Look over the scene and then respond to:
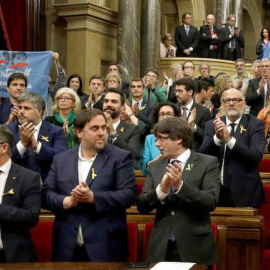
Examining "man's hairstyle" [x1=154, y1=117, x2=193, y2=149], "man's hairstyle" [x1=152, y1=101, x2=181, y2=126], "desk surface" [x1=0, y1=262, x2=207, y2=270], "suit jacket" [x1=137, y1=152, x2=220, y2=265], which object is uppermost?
"man's hairstyle" [x1=152, y1=101, x2=181, y2=126]

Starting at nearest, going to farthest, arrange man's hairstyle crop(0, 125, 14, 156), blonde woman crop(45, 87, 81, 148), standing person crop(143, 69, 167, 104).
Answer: man's hairstyle crop(0, 125, 14, 156) → blonde woman crop(45, 87, 81, 148) → standing person crop(143, 69, 167, 104)

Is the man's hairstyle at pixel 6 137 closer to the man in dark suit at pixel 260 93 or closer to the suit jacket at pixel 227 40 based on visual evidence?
the man in dark suit at pixel 260 93

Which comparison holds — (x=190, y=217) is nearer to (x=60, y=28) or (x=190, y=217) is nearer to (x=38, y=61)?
(x=38, y=61)

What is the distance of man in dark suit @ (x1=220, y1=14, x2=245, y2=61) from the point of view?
13.6 metres

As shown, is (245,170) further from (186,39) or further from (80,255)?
(186,39)

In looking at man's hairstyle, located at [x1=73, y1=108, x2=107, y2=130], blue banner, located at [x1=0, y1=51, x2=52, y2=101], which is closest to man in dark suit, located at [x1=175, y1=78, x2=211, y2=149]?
blue banner, located at [x1=0, y1=51, x2=52, y2=101]

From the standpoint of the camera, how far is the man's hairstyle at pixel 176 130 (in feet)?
13.2

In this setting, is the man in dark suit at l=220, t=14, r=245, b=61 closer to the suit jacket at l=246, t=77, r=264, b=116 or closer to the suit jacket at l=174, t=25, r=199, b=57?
the suit jacket at l=174, t=25, r=199, b=57

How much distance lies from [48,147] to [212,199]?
4.72 feet

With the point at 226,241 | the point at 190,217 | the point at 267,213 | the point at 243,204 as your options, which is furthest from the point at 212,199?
the point at 267,213

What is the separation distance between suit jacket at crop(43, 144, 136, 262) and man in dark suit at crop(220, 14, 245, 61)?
9.58 meters

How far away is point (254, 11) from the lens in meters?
20.5

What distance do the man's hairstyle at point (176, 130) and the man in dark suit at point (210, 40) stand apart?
9374 millimetres

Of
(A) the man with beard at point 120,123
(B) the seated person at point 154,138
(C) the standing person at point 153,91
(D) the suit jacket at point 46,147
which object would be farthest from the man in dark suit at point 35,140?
(C) the standing person at point 153,91
